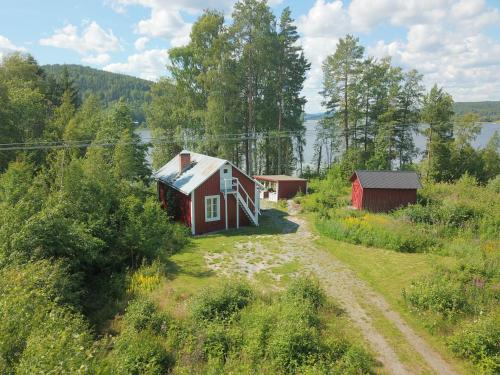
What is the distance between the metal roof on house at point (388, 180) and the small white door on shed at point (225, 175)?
29.5 ft

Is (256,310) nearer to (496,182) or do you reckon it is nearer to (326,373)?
(326,373)

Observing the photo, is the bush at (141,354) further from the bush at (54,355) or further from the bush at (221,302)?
the bush at (54,355)

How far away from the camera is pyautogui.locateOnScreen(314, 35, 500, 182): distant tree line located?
118 feet

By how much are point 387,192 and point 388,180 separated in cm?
90

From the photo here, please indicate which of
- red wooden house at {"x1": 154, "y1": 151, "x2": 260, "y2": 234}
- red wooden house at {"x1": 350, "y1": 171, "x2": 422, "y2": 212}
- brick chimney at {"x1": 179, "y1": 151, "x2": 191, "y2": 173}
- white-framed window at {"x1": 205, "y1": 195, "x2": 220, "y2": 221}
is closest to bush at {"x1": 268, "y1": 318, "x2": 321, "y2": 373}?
red wooden house at {"x1": 154, "y1": 151, "x2": 260, "y2": 234}

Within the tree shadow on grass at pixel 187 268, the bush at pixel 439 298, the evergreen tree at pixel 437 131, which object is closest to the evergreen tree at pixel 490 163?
the evergreen tree at pixel 437 131

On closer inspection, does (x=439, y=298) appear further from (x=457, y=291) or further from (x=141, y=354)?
(x=141, y=354)

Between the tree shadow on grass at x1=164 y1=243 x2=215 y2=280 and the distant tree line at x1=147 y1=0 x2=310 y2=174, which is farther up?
the distant tree line at x1=147 y1=0 x2=310 y2=174

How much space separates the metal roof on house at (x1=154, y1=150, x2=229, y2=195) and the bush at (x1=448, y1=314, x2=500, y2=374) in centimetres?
1574

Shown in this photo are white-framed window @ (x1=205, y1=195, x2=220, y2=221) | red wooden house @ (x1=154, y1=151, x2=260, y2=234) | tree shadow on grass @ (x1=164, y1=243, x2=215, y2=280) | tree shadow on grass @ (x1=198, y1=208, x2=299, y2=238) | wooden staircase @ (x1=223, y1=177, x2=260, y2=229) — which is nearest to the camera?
tree shadow on grass @ (x1=164, y1=243, x2=215, y2=280)

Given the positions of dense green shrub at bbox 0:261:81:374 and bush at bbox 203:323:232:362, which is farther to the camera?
bush at bbox 203:323:232:362

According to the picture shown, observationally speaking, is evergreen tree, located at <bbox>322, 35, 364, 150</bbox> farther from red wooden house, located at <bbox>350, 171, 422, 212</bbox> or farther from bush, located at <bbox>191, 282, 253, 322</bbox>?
bush, located at <bbox>191, 282, 253, 322</bbox>

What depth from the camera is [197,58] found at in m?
35.1

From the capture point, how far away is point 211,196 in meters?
23.0
